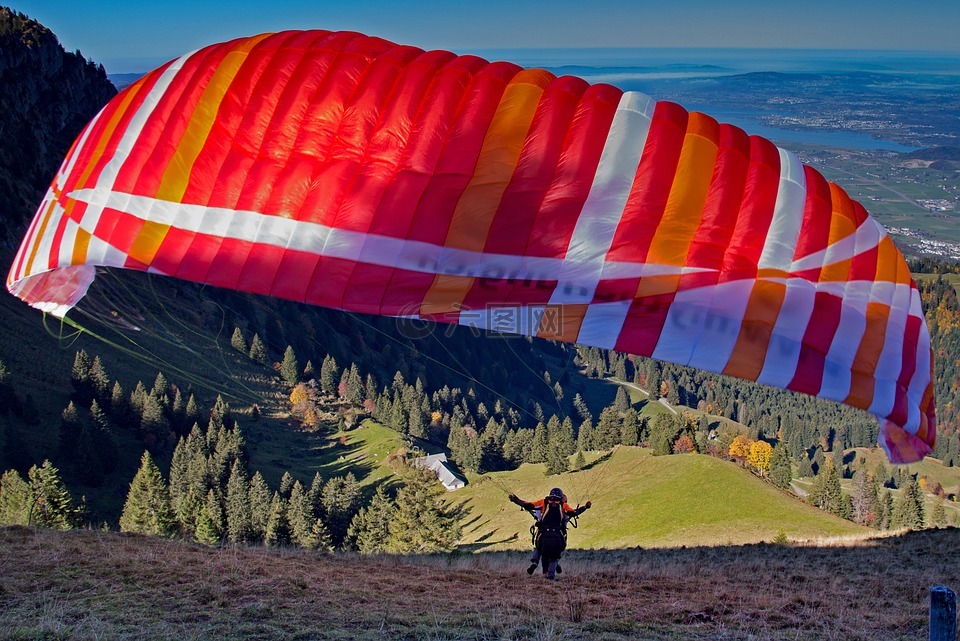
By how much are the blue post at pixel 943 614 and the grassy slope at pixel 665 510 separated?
106ft

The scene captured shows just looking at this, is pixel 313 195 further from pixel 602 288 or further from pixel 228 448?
pixel 228 448

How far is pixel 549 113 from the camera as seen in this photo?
1116cm

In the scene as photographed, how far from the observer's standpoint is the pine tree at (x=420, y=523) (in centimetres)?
4231

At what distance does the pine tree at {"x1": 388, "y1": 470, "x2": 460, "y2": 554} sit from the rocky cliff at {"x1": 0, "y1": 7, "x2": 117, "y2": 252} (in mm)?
66571

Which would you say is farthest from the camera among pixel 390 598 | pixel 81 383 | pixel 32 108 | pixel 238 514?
pixel 32 108

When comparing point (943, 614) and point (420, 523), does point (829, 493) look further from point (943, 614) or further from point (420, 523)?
point (943, 614)

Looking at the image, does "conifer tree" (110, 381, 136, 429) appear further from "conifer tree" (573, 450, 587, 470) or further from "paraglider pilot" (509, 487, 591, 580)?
"paraglider pilot" (509, 487, 591, 580)

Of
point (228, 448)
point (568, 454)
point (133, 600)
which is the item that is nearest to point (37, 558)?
point (133, 600)

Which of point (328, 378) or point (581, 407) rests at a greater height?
point (328, 378)

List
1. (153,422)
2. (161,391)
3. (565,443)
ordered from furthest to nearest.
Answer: (161,391) < (565,443) < (153,422)

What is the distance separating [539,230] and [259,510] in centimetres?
4608

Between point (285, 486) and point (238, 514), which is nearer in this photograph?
point (238, 514)

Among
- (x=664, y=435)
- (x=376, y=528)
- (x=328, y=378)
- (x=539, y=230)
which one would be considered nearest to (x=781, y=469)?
(x=664, y=435)

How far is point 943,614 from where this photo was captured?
18.9 feet
